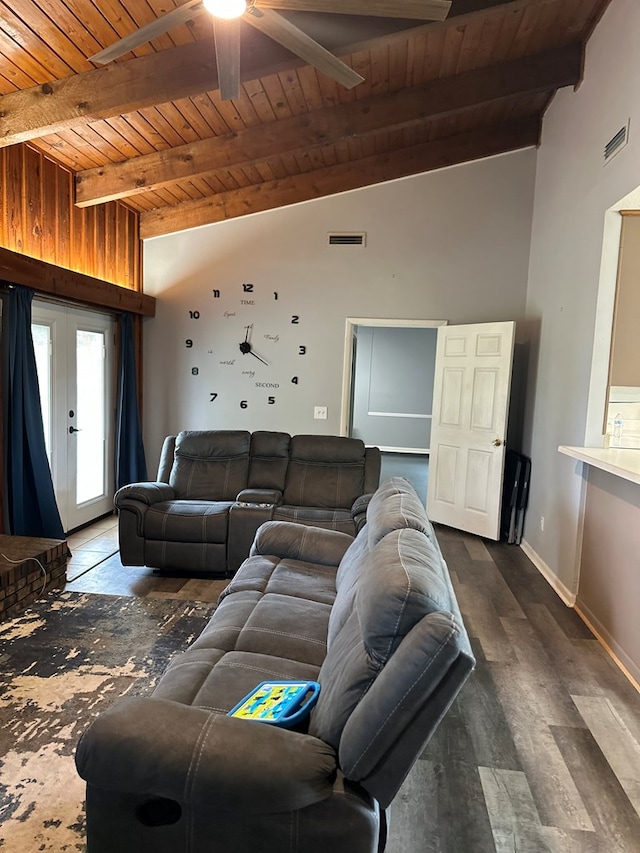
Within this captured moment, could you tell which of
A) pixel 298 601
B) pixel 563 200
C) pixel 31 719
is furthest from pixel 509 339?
pixel 31 719

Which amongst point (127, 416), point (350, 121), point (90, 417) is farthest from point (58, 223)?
point (350, 121)

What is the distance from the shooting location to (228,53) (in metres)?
2.10

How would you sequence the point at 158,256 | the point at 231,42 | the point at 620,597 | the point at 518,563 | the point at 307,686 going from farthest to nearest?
the point at 158,256, the point at 518,563, the point at 620,597, the point at 231,42, the point at 307,686

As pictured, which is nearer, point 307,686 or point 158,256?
point 307,686

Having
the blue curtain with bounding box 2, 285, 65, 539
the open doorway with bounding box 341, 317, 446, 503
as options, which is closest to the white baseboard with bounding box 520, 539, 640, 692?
the blue curtain with bounding box 2, 285, 65, 539

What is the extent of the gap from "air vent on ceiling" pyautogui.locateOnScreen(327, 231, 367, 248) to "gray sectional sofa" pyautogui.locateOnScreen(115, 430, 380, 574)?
2206mm

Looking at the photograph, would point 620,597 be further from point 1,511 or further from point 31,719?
point 1,511

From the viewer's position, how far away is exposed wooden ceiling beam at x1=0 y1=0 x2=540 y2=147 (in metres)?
2.93

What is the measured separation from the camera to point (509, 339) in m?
4.55

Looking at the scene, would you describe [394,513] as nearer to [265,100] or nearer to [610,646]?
[610,646]

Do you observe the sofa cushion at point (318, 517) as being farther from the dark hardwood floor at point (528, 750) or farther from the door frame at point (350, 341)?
the door frame at point (350, 341)

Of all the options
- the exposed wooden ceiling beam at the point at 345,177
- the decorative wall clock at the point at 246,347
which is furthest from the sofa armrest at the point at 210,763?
the exposed wooden ceiling beam at the point at 345,177

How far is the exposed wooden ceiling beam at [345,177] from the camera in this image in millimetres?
4875

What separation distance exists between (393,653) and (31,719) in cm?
172
